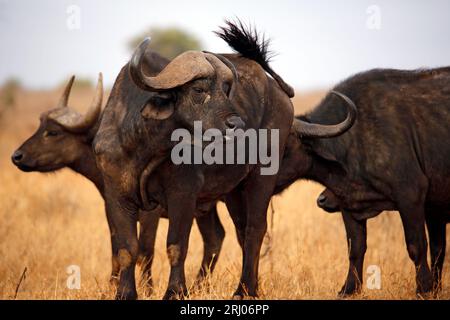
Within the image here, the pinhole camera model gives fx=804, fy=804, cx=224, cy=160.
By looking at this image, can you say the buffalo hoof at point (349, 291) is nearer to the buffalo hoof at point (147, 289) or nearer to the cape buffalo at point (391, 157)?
the cape buffalo at point (391, 157)

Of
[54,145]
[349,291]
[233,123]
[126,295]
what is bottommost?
[349,291]

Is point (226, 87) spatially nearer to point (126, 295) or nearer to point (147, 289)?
point (126, 295)

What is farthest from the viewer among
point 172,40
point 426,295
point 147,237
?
point 172,40

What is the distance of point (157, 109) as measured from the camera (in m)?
6.61

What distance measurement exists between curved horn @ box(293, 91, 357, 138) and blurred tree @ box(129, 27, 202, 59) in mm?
28522

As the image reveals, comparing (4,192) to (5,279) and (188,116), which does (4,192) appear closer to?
(5,279)

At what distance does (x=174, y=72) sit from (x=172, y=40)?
31.3 meters


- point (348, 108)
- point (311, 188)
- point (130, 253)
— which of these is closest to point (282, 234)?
point (311, 188)

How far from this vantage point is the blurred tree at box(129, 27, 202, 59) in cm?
3694

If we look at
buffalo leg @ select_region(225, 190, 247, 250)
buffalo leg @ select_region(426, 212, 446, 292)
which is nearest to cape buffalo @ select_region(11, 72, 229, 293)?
buffalo leg @ select_region(225, 190, 247, 250)

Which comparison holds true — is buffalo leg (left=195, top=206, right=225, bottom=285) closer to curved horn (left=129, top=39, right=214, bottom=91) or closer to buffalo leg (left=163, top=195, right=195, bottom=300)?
buffalo leg (left=163, top=195, right=195, bottom=300)

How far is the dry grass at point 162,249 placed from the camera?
8.23m

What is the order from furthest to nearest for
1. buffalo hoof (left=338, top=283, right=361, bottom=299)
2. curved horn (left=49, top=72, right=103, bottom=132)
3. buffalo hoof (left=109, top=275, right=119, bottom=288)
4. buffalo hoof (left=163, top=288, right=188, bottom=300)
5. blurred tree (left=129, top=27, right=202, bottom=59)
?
blurred tree (left=129, top=27, right=202, bottom=59), curved horn (left=49, top=72, right=103, bottom=132), buffalo hoof (left=338, top=283, right=361, bottom=299), buffalo hoof (left=109, top=275, right=119, bottom=288), buffalo hoof (left=163, top=288, right=188, bottom=300)

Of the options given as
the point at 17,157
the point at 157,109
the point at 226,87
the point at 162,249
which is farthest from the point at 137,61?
the point at 162,249
